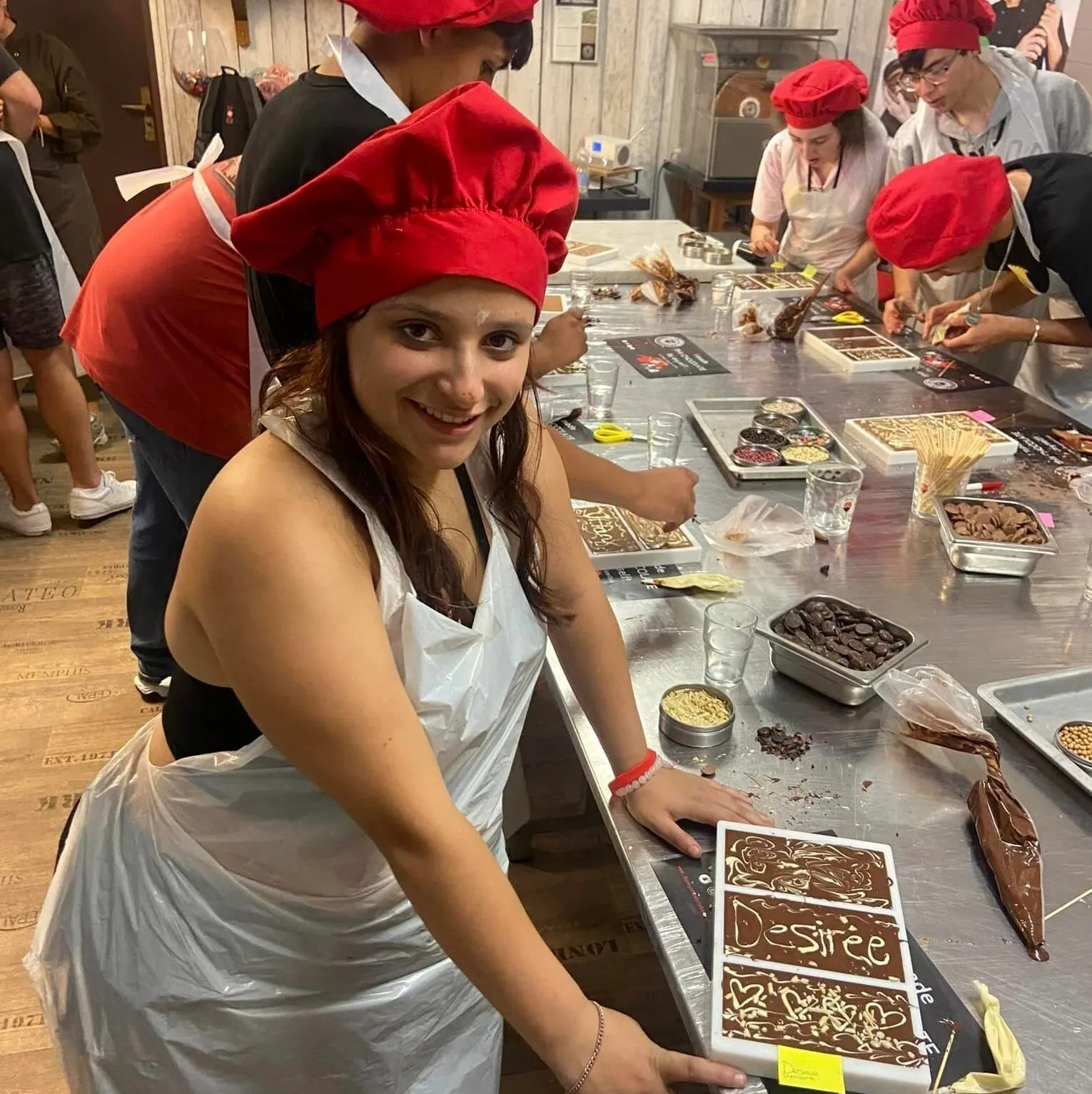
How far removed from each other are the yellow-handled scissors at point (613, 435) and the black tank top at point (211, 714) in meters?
1.02

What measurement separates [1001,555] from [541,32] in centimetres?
427

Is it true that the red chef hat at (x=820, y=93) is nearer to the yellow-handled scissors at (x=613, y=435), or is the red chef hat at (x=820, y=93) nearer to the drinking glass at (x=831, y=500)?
the yellow-handled scissors at (x=613, y=435)

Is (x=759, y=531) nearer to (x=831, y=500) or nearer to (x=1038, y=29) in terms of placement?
(x=831, y=500)

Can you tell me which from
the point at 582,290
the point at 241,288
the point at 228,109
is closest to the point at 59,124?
the point at 228,109

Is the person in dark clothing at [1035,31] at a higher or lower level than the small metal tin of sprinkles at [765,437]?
higher

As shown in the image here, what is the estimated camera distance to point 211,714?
1078 mm

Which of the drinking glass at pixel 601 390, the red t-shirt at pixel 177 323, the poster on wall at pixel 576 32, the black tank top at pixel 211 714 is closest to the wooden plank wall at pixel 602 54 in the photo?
the poster on wall at pixel 576 32

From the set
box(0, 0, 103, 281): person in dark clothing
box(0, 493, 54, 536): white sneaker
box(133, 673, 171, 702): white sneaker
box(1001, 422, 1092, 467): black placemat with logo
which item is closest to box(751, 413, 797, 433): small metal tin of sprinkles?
box(1001, 422, 1092, 467): black placemat with logo

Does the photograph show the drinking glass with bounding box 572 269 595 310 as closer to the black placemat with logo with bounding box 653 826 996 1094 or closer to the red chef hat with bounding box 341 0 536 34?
the red chef hat with bounding box 341 0 536 34

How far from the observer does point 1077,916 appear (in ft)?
3.34

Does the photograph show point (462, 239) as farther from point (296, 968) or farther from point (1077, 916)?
point (1077, 916)

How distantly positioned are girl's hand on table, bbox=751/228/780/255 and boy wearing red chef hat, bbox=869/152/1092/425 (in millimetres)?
1363

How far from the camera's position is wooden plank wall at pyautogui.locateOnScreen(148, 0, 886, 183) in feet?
15.1

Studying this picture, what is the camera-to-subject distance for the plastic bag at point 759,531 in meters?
1.70
